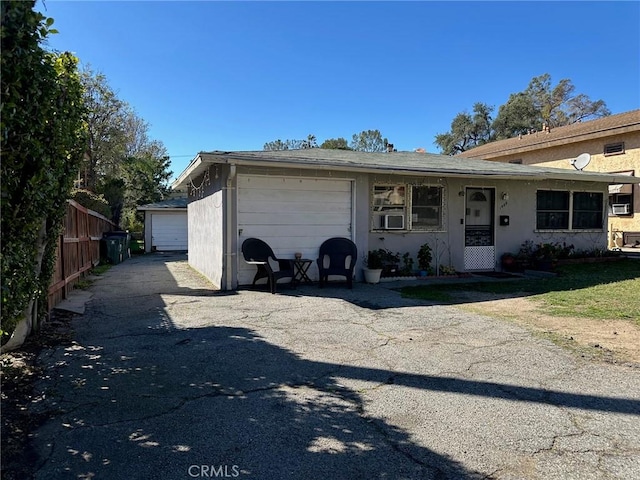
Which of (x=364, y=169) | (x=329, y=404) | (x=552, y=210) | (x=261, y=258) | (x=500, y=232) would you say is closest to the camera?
(x=329, y=404)

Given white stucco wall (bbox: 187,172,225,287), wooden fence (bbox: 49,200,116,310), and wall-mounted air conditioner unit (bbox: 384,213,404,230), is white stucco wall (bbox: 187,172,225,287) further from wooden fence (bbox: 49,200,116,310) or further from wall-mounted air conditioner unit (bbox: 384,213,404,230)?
wall-mounted air conditioner unit (bbox: 384,213,404,230)

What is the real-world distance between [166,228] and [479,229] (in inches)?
653

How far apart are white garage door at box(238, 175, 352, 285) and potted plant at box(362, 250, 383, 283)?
73 cm

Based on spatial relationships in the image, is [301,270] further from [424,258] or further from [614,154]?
[614,154]

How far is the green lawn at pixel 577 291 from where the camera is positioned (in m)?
6.13

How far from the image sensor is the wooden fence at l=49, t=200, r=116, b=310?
6238mm

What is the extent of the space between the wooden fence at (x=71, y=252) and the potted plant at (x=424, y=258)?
738 centimetres

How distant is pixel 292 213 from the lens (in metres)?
8.55

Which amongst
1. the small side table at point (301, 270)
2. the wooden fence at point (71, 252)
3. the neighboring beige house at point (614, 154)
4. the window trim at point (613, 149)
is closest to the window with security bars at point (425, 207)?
the small side table at point (301, 270)

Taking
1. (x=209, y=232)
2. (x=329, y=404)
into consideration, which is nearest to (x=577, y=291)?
(x=329, y=404)

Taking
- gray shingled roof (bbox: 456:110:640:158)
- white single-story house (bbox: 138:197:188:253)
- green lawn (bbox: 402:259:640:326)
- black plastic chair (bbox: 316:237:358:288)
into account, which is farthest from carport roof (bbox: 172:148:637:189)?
white single-story house (bbox: 138:197:188:253)

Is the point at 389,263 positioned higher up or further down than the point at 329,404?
higher up

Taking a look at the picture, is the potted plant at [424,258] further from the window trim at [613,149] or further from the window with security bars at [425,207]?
the window trim at [613,149]

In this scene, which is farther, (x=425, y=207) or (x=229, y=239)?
(x=425, y=207)
